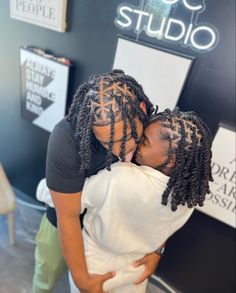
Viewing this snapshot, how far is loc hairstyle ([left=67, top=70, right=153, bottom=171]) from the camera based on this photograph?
2.15ft

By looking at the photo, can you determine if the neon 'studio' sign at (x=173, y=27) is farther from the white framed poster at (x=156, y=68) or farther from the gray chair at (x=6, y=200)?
the gray chair at (x=6, y=200)

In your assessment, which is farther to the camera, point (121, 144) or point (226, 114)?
point (226, 114)

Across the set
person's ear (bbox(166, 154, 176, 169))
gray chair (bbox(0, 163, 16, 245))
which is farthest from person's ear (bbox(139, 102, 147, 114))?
gray chair (bbox(0, 163, 16, 245))

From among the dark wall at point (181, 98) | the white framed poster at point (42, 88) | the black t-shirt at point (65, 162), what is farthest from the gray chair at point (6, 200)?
the black t-shirt at point (65, 162)

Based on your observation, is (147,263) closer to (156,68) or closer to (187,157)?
(187,157)

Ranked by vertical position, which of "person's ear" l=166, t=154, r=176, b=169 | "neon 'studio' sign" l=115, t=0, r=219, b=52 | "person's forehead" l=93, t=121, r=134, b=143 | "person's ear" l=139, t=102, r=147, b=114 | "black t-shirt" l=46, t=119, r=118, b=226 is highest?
"neon 'studio' sign" l=115, t=0, r=219, b=52

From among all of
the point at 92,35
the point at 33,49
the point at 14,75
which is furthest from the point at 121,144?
the point at 14,75

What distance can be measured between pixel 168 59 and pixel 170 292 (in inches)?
56.1

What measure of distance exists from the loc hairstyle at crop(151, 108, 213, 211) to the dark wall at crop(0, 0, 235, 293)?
47cm

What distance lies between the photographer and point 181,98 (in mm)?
1202

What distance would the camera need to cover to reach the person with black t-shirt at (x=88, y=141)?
2.18ft

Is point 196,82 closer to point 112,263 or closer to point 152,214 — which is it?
point 152,214

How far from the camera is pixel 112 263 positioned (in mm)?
954

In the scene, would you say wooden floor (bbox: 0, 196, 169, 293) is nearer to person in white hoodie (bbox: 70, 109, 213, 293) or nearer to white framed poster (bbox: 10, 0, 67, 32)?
person in white hoodie (bbox: 70, 109, 213, 293)
